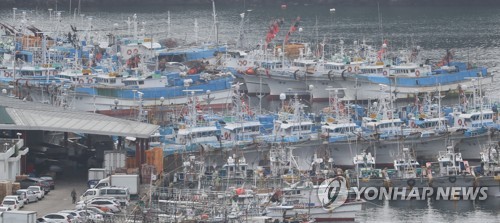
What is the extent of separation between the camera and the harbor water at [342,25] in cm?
9781

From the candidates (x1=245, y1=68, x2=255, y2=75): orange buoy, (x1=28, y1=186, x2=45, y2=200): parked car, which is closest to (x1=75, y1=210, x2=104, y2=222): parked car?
(x1=28, y1=186, x2=45, y2=200): parked car

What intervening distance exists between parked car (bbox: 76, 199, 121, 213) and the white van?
3.20 ft

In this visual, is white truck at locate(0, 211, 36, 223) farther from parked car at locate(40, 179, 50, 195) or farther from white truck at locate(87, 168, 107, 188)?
white truck at locate(87, 168, 107, 188)

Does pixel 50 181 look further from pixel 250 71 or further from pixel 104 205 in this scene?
pixel 250 71

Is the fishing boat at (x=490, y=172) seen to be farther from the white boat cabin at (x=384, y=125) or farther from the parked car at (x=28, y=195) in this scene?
the parked car at (x=28, y=195)

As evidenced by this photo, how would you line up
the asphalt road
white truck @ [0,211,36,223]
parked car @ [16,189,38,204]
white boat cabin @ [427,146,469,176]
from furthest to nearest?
white boat cabin @ [427,146,469,176], parked car @ [16,189,38,204], the asphalt road, white truck @ [0,211,36,223]

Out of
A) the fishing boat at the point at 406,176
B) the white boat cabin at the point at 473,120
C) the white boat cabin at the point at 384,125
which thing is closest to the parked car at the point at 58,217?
the fishing boat at the point at 406,176

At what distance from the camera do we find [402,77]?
77.2m

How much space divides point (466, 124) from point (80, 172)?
14819 millimetres

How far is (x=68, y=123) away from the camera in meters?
53.8

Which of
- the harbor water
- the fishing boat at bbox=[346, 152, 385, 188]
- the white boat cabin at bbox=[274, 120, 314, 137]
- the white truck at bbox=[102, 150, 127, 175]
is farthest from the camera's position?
the harbor water

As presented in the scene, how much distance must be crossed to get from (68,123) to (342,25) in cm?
6349

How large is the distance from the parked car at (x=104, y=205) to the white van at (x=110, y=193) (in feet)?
3.20

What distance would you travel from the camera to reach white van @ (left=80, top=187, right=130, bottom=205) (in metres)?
49.7
